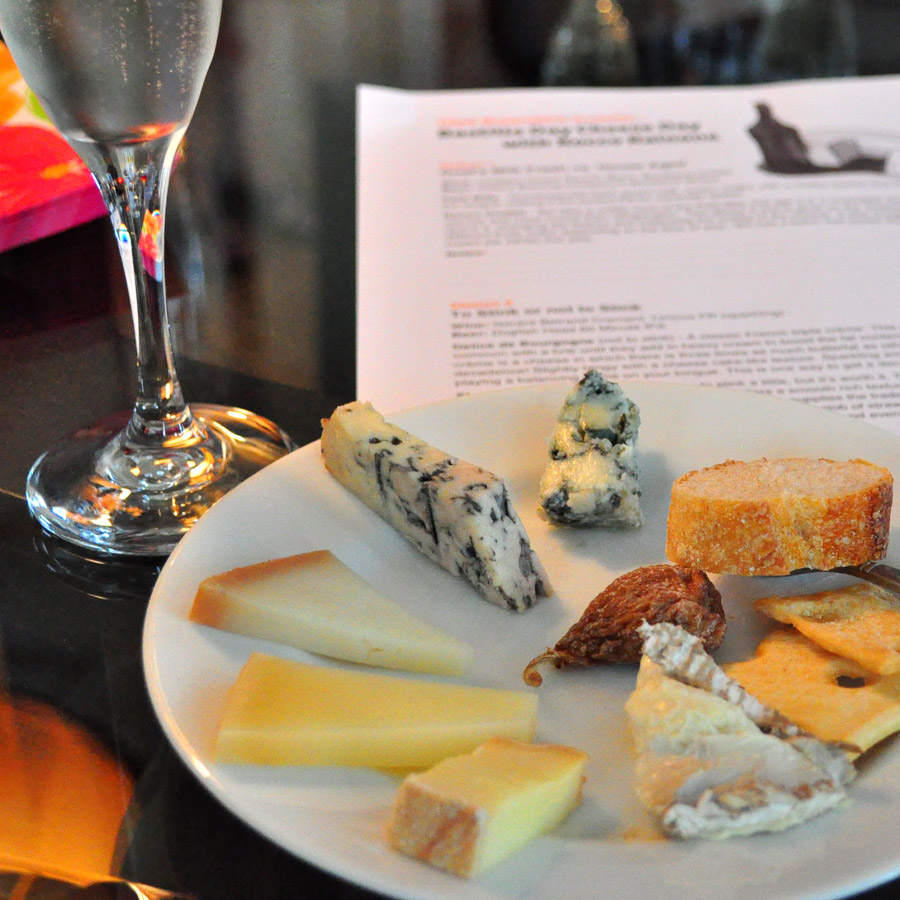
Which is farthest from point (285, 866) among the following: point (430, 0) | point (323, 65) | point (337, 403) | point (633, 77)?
point (430, 0)

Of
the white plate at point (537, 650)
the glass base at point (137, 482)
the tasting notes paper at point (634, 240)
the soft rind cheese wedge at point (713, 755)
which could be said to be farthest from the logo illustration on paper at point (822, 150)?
the soft rind cheese wedge at point (713, 755)

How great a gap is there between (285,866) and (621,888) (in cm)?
13

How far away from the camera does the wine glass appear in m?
0.51

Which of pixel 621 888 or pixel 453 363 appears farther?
pixel 453 363

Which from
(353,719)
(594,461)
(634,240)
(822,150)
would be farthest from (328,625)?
(822,150)

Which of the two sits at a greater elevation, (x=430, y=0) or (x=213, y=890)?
(x=430, y=0)

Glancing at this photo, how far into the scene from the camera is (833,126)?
3.72 feet

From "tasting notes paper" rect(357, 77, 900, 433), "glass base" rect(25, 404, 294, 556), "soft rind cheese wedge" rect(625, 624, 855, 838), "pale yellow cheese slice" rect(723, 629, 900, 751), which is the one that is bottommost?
"glass base" rect(25, 404, 294, 556)

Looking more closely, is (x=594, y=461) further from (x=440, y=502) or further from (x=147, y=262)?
(x=147, y=262)

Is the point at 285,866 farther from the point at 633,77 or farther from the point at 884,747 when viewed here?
the point at 633,77

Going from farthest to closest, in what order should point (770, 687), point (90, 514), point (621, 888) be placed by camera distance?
point (90, 514) → point (770, 687) → point (621, 888)

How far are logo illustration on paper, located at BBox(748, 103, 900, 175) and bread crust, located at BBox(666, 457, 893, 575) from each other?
2.05 ft

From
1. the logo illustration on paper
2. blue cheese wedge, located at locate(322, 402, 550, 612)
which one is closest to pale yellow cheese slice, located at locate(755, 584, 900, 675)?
blue cheese wedge, located at locate(322, 402, 550, 612)

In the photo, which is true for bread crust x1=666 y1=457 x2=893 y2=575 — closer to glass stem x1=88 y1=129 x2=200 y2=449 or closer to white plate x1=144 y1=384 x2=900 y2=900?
white plate x1=144 y1=384 x2=900 y2=900
